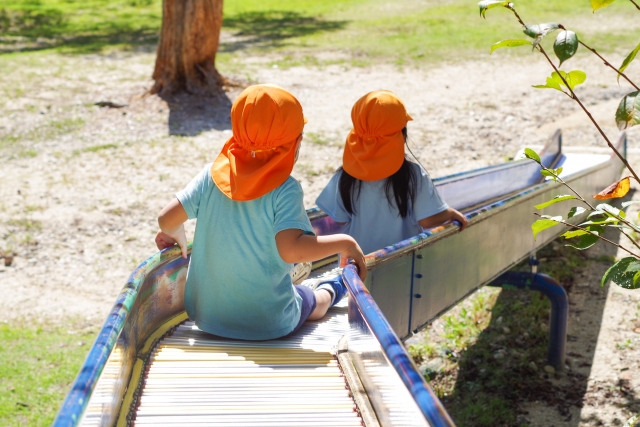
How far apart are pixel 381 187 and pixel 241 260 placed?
113 cm

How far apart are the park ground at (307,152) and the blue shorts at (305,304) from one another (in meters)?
1.89

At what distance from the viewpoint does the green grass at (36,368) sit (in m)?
4.18

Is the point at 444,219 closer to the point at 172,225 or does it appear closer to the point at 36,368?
the point at 172,225

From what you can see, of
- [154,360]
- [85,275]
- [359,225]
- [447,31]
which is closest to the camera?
[154,360]

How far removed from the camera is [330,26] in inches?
667

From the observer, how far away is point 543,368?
16.7 ft

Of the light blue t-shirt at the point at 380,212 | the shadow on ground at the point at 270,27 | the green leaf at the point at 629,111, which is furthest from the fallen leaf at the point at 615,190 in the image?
the shadow on ground at the point at 270,27

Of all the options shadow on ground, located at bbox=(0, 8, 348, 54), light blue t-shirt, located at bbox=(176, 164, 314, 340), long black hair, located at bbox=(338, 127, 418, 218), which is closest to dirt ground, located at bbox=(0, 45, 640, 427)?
shadow on ground, located at bbox=(0, 8, 348, 54)

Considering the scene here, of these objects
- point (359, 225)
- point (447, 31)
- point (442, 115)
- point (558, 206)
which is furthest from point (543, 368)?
point (447, 31)

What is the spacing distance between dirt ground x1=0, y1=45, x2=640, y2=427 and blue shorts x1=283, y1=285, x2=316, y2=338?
2.06 m

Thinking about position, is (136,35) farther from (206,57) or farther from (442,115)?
(442,115)

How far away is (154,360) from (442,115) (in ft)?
26.8

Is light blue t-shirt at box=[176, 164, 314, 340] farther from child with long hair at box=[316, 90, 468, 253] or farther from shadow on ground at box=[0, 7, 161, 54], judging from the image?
shadow on ground at box=[0, 7, 161, 54]

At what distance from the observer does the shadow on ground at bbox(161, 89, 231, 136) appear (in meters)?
9.60
